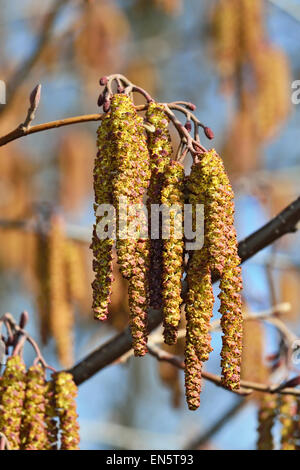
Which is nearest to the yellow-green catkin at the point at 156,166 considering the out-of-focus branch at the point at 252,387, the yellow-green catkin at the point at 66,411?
the yellow-green catkin at the point at 66,411

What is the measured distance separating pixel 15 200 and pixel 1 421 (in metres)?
4.98

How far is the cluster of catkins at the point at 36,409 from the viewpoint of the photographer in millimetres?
2184

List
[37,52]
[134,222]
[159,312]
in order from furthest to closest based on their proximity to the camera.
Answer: [37,52], [159,312], [134,222]

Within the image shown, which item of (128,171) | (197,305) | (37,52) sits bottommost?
(197,305)

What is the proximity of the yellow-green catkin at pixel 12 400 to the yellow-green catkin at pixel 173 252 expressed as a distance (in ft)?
1.85

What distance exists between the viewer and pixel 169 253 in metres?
1.81

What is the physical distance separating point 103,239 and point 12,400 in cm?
65

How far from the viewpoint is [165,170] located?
74.8 inches

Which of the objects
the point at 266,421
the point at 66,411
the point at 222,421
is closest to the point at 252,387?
the point at 266,421

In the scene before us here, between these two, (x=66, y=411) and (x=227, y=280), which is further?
(x=66, y=411)

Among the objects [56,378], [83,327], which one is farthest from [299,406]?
[83,327]

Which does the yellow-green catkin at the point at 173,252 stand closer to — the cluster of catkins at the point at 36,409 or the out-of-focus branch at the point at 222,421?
the cluster of catkins at the point at 36,409

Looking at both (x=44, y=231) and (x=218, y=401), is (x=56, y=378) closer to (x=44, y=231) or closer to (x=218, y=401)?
(x=44, y=231)

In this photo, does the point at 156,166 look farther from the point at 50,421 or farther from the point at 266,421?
the point at 266,421
